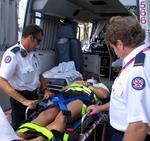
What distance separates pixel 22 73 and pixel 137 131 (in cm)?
193

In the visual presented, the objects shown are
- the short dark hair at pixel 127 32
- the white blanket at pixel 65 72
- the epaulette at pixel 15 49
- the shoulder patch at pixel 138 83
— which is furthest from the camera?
the white blanket at pixel 65 72

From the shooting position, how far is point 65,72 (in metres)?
5.77

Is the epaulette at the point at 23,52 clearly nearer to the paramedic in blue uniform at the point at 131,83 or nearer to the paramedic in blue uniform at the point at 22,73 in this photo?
the paramedic in blue uniform at the point at 22,73

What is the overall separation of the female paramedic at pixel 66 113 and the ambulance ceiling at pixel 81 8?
5.73 feet

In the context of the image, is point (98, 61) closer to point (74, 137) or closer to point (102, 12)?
point (102, 12)

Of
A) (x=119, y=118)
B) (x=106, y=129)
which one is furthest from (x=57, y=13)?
(x=119, y=118)

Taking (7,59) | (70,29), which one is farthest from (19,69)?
(70,29)

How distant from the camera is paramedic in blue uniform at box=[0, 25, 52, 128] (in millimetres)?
3438

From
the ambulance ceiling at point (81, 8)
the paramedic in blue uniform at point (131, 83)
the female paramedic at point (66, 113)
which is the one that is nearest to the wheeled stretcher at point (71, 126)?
the female paramedic at point (66, 113)

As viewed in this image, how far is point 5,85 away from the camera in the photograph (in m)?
3.42

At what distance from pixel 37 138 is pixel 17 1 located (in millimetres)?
2679

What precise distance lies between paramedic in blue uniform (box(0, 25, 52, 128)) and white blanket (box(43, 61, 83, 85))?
5.33ft

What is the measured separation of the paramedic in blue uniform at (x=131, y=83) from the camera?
6.18 ft

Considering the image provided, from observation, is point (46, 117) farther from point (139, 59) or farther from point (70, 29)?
point (70, 29)
